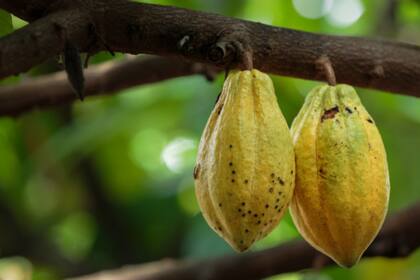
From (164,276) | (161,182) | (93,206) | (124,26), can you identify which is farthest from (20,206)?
(124,26)

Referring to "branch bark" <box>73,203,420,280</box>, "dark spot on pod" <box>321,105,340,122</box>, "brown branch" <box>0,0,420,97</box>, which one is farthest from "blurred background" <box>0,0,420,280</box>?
"dark spot on pod" <box>321,105,340,122</box>

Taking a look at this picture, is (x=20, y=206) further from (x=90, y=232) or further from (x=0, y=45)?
(x=0, y=45)

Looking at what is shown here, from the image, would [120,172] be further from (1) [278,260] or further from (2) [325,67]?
(2) [325,67]

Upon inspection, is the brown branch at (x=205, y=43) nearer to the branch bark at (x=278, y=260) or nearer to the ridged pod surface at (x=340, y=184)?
the ridged pod surface at (x=340, y=184)

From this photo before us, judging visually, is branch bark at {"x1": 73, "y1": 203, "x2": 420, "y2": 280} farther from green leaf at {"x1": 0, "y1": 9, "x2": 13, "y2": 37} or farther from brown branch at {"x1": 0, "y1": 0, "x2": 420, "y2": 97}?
green leaf at {"x1": 0, "y1": 9, "x2": 13, "y2": 37}

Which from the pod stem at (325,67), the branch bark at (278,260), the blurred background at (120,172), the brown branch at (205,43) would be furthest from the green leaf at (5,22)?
the blurred background at (120,172)

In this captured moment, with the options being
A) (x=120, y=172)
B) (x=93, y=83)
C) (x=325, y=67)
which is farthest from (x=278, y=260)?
(x=120, y=172)
